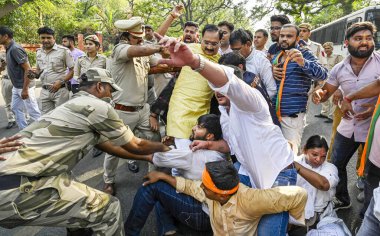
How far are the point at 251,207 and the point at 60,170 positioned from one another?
4.12 feet

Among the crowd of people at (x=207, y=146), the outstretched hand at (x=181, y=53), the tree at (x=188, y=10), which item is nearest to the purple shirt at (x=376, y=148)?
the crowd of people at (x=207, y=146)

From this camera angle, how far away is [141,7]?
696 inches

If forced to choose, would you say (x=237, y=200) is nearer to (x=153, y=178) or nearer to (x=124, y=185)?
(x=153, y=178)

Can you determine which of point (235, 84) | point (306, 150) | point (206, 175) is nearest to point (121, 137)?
point (206, 175)

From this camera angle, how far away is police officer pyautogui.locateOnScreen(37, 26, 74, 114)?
4879 mm

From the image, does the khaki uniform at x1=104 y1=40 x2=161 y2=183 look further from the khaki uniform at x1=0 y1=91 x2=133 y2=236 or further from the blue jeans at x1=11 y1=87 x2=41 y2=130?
the blue jeans at x1=11 y1=87 x2=41 y2=130

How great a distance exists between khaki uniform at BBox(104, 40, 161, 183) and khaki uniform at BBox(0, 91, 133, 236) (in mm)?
1121

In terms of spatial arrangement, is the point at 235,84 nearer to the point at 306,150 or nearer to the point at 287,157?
the point at 287,157

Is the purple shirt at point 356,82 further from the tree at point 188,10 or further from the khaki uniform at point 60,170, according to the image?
the tree at point 188,10

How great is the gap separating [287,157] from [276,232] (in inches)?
18.9

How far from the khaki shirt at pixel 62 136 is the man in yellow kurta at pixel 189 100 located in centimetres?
76

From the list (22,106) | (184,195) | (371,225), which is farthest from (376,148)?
(22,106)

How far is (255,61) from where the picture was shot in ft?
10.3

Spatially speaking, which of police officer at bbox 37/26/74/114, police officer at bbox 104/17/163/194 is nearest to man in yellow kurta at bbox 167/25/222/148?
police officer at bbox 104/17/163/194
